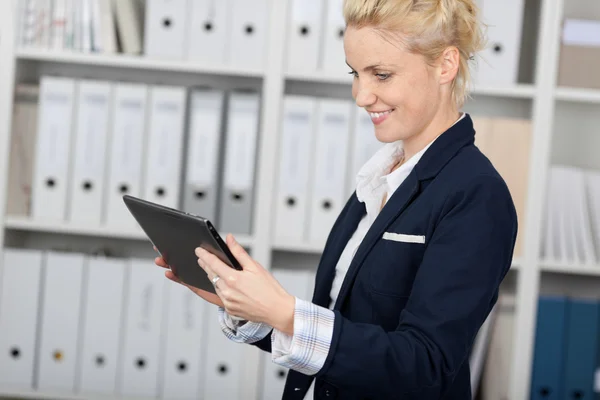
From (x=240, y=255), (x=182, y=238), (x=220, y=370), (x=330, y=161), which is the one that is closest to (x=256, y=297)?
(x=240, y=255)

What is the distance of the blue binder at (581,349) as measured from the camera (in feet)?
7.11

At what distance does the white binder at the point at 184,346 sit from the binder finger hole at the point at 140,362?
0.19 ft

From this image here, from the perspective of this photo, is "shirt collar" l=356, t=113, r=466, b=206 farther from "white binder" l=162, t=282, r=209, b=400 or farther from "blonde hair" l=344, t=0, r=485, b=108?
"white binder" l=162, t=282, r=209, b=400

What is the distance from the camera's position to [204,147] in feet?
7.20

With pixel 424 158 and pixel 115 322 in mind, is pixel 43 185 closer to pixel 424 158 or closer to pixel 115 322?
pixel 115 322

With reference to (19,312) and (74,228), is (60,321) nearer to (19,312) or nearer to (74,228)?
(19,312)

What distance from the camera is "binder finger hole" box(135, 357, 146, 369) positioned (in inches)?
88.8

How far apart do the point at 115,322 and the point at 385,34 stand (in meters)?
1.42

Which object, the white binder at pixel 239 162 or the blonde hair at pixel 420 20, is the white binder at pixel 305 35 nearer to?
the white binder at pixel 239 162

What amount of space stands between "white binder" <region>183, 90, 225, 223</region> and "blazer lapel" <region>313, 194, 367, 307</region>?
2.95 feet

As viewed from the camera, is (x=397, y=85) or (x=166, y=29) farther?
(x=166, y=29)

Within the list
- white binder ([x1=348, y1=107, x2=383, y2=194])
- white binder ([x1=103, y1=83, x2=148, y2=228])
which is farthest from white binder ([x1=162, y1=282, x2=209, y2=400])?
white binder ([x1=348, y1=107, x2=383, y2=194])

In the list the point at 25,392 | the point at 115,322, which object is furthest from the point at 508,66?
the point at 25,392

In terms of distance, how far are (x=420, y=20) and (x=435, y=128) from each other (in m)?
0.17
